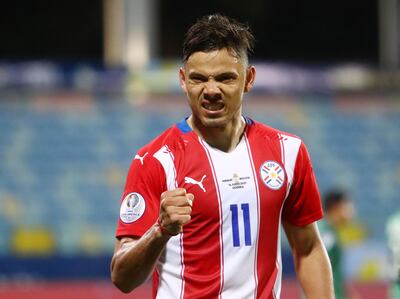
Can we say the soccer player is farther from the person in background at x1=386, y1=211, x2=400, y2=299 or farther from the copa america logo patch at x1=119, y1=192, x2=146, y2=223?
the person in background at x1=386, y1=211, x2=400, y2=299

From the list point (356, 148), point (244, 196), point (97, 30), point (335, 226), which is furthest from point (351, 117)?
point (244, 196)

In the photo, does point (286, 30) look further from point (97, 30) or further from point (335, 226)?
point (335, 226)

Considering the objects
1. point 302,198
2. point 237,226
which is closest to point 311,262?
point 302,198

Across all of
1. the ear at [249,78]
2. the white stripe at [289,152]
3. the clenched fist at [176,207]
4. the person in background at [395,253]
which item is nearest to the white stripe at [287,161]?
the white stripe at [289,152]

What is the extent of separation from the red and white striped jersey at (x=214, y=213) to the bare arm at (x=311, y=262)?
6.3 inches

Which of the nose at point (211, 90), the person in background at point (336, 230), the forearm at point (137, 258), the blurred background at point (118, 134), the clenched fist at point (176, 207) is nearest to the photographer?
the clenched fist at point (176, 207)

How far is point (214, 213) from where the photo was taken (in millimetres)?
3553

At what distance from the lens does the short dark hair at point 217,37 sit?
3527 millimetres

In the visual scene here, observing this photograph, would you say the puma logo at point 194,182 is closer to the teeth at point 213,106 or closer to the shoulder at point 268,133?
the teeth at point 213,106

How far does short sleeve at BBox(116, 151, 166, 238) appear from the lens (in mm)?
3518

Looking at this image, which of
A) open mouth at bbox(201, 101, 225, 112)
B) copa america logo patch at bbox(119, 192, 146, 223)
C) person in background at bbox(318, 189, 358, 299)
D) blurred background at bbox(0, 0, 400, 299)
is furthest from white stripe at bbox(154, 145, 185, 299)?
blurred background at bbox(0, 0, 400, 299)

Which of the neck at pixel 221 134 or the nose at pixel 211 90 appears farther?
the neck at pixel 221 134

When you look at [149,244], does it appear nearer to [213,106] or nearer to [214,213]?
[214,213]

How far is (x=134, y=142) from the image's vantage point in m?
18.7
